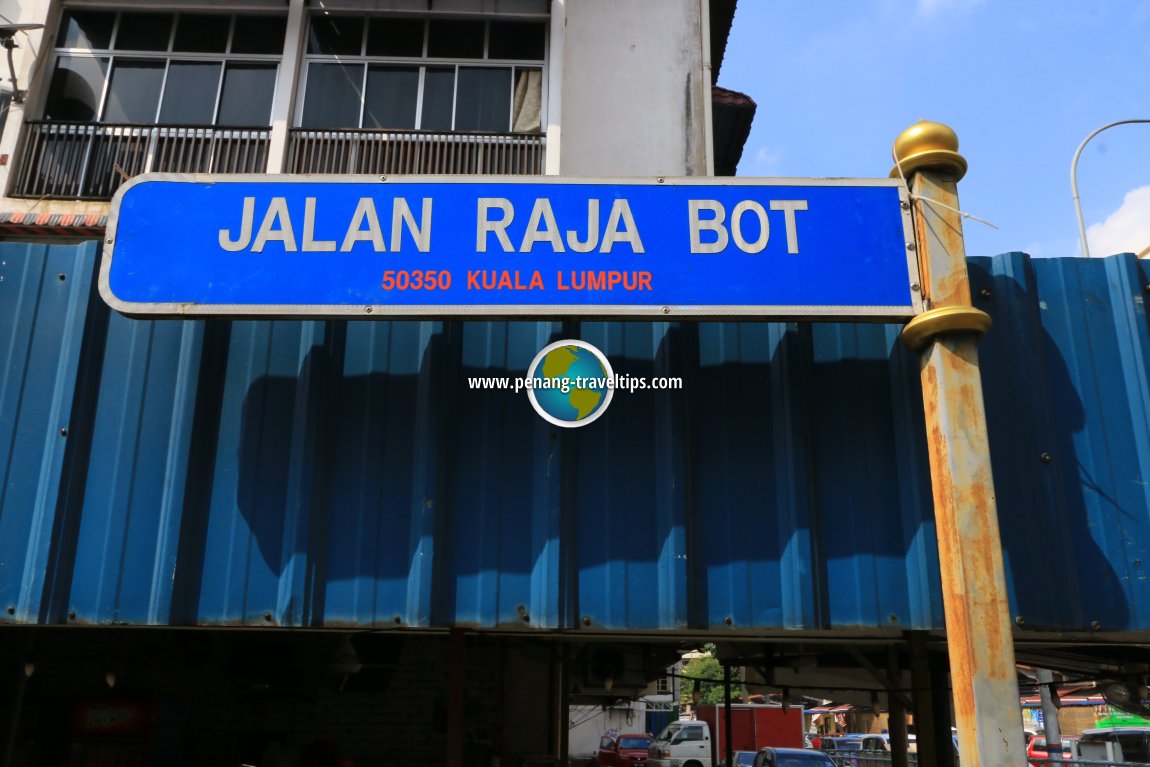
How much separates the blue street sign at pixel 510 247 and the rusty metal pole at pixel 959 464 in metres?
0.18

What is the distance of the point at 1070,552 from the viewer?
5.39 meters

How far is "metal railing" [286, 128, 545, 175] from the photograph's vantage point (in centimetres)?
1017

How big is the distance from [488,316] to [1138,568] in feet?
14.1

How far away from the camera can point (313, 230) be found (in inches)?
213

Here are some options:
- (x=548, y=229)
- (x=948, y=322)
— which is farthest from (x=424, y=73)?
(x=948, y=322)

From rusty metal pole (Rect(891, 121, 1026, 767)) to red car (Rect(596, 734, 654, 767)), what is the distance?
26282mm

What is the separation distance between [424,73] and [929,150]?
7310mm

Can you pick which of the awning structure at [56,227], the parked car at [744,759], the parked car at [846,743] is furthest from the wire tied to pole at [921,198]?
the parked car at [846,743]

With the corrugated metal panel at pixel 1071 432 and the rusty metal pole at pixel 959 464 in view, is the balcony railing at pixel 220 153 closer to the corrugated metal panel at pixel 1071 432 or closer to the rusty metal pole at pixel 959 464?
the rusty metal pole at pixel 959 464

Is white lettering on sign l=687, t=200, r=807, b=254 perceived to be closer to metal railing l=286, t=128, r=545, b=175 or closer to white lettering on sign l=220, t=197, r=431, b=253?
white lettering on sign l=220, t=197, r=431, b=253

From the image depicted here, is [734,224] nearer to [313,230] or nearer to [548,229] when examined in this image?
[548,229]

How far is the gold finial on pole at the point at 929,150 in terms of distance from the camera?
5473mm

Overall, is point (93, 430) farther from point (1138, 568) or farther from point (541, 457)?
point (1138, 568)

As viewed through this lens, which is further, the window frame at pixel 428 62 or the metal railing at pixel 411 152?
the window frame at pixel 428 62
